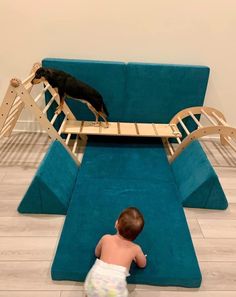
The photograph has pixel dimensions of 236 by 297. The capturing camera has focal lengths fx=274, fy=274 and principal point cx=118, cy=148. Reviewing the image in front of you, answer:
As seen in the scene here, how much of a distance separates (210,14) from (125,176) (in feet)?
5.13

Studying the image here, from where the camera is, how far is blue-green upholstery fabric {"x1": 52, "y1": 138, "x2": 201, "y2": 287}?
53.5 inches

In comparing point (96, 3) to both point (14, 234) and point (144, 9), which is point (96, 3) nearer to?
point (144, 9)

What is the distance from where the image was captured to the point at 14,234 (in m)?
1.58

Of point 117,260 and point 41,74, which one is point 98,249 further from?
point 41,74

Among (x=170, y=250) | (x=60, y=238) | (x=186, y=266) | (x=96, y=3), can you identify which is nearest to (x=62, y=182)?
(x=60, y=238)

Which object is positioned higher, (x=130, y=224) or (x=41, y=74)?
(x=41, y=74)

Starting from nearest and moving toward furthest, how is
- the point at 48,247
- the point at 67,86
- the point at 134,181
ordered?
the point at 48,247 → the point at 134,181 → the point at 67,86

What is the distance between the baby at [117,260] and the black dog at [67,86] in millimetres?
1256

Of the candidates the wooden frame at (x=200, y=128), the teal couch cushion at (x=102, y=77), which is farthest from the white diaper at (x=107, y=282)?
the teal couch cushion at (x=102, y=77)

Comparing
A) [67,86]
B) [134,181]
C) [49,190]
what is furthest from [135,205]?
[67,86]

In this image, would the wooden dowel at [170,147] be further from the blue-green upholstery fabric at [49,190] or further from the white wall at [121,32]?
the blue-green upholstery fabric at [49,190]

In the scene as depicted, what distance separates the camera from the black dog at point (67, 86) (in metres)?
Answer: 2.09

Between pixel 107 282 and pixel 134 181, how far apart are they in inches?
39.0

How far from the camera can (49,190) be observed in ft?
5.46
